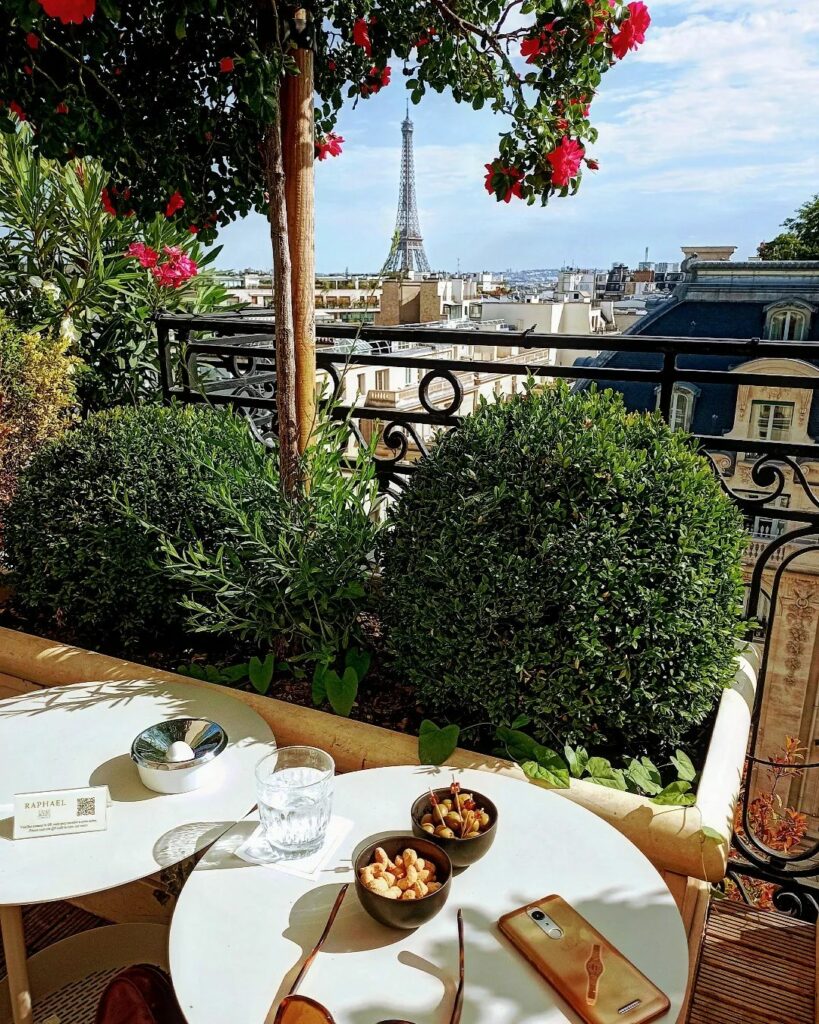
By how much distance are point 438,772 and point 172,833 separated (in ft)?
1.66

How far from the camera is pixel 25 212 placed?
4.27 m

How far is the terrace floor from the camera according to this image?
5.37 ft

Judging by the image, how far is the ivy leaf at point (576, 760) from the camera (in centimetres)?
158

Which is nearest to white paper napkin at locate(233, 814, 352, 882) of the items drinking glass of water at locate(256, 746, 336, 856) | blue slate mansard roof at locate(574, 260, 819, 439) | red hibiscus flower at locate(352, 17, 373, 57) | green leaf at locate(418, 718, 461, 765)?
drinking glass of water at locate(256, 746, 336, 856)

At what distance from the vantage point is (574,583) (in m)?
1.57

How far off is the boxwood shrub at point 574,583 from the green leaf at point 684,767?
0.05 m

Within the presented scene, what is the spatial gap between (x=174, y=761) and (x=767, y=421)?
59.2 ft

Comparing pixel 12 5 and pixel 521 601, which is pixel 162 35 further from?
pixel 521 601

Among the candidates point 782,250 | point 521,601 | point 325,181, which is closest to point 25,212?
point 325,181

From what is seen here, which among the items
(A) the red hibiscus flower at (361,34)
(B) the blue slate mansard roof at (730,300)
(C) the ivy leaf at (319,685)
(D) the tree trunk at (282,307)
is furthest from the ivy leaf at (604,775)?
(B) the blue slate mansard roof at (730,300)

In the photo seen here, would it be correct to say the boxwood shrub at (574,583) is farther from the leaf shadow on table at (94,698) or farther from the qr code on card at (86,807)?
the qr code on card at (86,807)

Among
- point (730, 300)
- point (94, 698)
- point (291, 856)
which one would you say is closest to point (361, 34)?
point (94, 698)

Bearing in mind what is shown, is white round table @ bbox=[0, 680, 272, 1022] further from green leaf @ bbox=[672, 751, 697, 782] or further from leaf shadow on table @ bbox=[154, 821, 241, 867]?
green leaf @ bbox=[672, 751, 697, 782]

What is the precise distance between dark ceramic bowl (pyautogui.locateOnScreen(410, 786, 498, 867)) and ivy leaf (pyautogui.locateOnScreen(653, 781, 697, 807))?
44 centimetres
